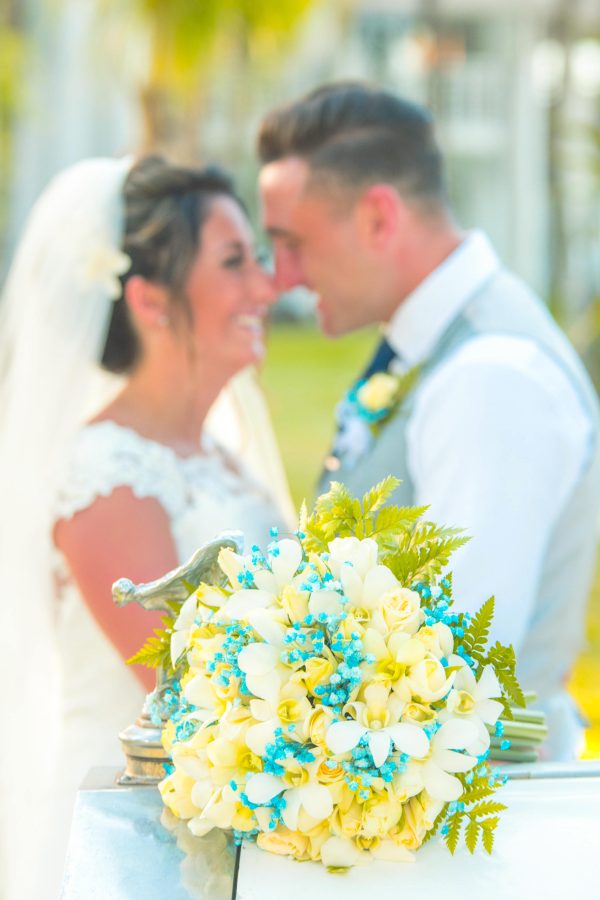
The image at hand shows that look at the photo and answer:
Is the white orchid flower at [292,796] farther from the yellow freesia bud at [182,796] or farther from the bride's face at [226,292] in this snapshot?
the bride's face at [226,292]

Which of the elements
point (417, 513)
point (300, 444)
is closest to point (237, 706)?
point (417, 513)

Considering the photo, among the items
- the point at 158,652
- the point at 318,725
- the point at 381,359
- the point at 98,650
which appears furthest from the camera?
the point at 381,359

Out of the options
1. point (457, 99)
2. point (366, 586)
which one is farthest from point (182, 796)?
point (457, 99)

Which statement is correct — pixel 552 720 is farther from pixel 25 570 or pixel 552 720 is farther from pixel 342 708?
pixel 342 708

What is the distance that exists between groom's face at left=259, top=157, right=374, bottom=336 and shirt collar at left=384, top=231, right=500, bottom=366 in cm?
16

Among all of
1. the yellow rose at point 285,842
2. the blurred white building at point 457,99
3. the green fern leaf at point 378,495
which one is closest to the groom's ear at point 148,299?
the green fern leaf at point 378,495

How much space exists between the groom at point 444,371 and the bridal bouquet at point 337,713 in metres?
1.26

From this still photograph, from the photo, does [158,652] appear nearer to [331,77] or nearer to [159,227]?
[159,227]

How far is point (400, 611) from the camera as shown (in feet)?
5.24

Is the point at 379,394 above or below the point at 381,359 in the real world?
below

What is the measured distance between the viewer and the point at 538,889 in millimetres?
1523

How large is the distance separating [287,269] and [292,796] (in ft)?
7.96

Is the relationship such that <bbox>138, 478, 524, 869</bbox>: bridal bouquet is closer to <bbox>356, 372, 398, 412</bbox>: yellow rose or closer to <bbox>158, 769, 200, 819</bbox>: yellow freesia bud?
<bbox>158, 769, 200, 819</bbox>: yellow freesia bud

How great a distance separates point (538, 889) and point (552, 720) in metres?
1.68
